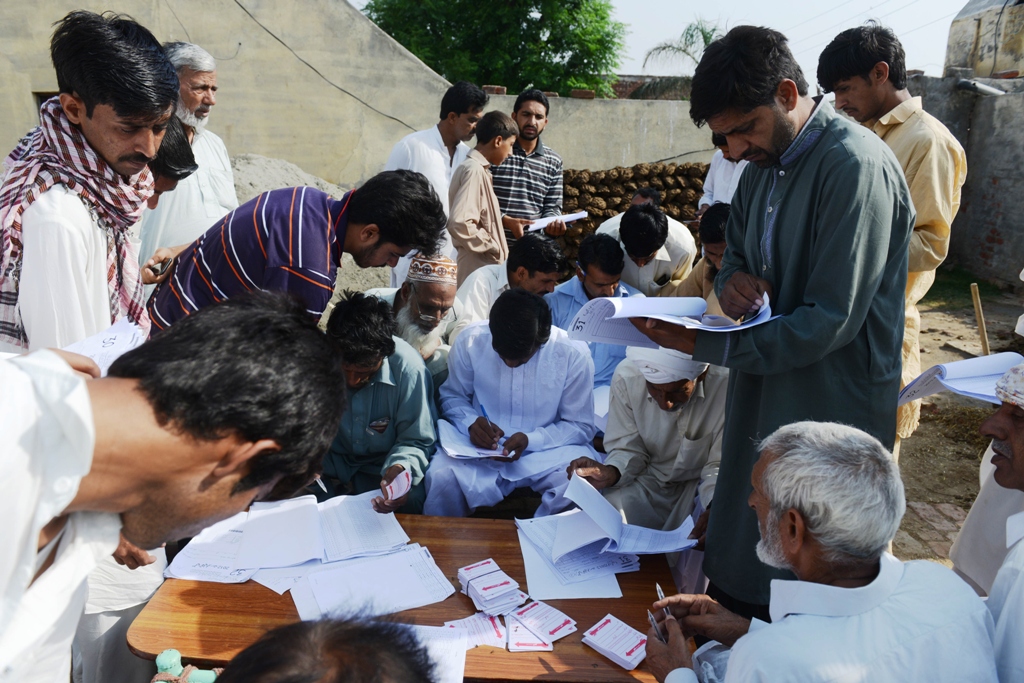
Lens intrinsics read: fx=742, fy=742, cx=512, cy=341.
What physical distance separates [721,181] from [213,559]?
15.3 feet

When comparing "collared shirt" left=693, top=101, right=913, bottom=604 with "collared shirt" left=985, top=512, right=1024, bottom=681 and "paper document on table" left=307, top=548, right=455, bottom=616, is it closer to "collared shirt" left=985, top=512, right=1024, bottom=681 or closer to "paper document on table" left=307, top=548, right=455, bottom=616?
"collared shirt" left=985, top=512, right=1024, bottom=681

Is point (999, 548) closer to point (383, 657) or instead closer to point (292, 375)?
point (383, 657)

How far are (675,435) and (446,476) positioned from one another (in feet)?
3.40

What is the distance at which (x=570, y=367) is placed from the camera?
3.82 meters

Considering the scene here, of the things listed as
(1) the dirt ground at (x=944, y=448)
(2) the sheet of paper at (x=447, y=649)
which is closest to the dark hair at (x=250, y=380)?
(2) the sheet of paper at (x=447, y=649)

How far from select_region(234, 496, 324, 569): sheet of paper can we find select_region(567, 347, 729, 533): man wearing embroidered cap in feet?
3.63

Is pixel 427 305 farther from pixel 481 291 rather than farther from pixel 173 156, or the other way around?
pixel 173 156

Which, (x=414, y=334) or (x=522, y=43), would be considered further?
(x=522, y=43)

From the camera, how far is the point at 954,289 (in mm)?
10312

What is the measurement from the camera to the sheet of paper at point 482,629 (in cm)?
210

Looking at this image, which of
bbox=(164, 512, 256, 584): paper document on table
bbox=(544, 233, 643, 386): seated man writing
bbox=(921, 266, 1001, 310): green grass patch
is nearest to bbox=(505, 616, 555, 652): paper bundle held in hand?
bbox=(164, 512, 256, 584): paper document on table

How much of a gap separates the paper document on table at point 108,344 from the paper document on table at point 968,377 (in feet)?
7.50

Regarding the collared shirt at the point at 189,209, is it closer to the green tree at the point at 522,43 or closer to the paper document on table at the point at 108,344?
the paper document on table at the point at 108,344

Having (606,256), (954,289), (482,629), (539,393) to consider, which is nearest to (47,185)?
(482,629)
